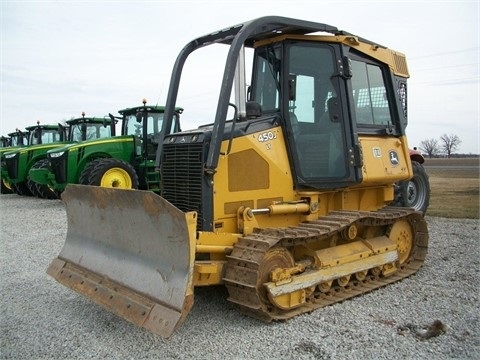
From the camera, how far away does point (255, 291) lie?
4.21m

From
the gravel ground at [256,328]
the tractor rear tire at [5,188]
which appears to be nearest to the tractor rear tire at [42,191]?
the tractor rear tire at [5,188]

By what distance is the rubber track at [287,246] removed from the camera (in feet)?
14.0

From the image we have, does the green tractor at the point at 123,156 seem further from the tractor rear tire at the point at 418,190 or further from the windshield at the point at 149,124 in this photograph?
the tractor rear tire at the point at 418,190

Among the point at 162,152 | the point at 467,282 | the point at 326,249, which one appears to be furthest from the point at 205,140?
the point at 467,282

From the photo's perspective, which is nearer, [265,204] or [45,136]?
[265,204]

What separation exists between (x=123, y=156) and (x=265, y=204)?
889 cm

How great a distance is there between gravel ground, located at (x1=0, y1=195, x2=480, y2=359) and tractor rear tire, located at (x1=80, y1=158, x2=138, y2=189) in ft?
18.9

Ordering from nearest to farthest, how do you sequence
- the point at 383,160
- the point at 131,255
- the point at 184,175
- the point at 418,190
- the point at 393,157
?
the point at 131,255 → the point at 184,175 → the point at 383,160 → the point at 393,157 → the point at 418,190

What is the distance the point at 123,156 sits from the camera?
13.3 meters

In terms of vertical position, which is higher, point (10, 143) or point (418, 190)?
point (10, 143)

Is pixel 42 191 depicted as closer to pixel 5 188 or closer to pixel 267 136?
pixel 5 188

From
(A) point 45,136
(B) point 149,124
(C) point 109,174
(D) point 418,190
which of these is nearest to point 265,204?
(D) point 418,190

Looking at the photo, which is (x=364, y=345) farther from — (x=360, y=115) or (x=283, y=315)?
(x=360, y=115)

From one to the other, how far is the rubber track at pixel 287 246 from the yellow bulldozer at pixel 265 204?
0.01 m
